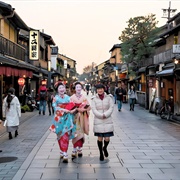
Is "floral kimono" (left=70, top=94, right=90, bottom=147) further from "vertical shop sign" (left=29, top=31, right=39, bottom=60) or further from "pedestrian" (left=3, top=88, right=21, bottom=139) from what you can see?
"vertical shop sign" (left=29, top=31, right=39, bottom=60)

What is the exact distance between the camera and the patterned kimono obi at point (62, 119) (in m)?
7.51

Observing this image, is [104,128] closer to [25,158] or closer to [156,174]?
[156,174]

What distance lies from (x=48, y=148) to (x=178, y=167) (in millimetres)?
4047

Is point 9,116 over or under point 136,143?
over

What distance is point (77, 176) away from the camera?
6117mm

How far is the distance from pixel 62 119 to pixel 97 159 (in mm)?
1383

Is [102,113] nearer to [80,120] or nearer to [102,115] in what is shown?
[102,115]

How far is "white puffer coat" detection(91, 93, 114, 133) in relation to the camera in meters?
7.38

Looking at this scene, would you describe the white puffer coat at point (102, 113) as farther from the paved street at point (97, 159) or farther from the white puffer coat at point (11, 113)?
the white puffer coat at point (11, 113)

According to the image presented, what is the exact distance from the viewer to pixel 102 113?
24.3ft

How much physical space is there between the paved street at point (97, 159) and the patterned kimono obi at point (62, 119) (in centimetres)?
75

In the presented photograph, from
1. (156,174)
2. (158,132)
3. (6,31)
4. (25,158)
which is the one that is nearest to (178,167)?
(156,174)

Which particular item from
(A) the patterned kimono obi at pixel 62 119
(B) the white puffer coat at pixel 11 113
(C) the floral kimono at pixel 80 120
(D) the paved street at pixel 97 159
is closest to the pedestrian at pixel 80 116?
(C) the floral kimono at pixel 80 120

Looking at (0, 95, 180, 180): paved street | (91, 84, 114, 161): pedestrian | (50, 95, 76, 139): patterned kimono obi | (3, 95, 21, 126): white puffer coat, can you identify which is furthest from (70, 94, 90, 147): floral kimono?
(3, 95, 21, 126): white puffer coat
